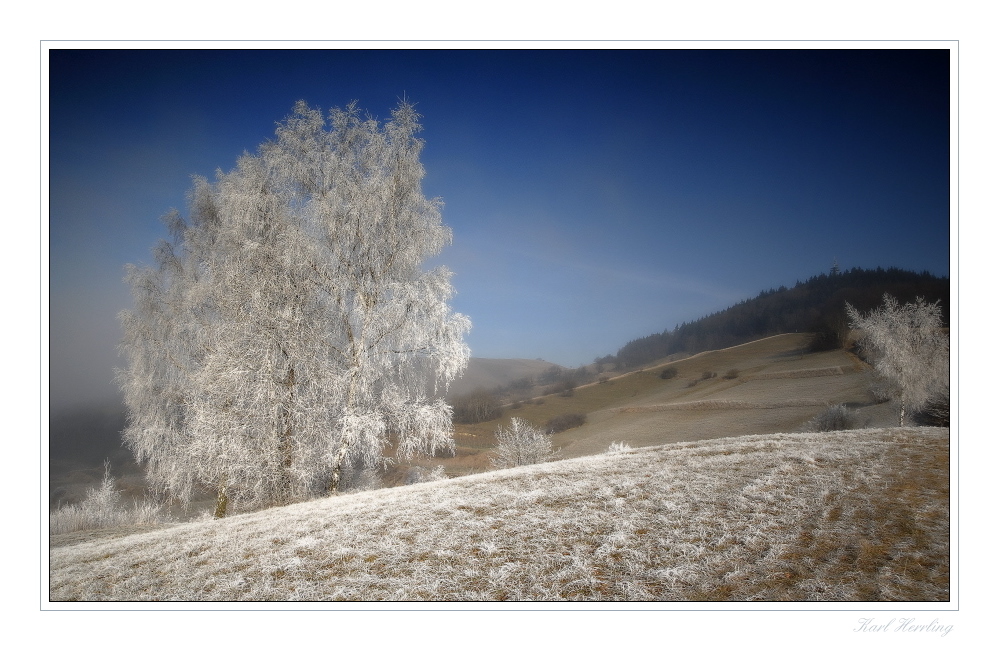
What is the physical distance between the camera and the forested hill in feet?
24.8

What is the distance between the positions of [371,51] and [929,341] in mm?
8719

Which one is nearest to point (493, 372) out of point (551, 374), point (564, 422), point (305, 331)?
point (551, 374)

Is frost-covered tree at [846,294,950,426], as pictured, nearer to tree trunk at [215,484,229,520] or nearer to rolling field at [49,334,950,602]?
rolling field at [49,334,950,602]

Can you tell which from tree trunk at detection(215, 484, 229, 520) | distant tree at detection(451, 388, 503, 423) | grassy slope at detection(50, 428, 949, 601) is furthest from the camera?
distant tree at detection(451, 388, 503, 423)

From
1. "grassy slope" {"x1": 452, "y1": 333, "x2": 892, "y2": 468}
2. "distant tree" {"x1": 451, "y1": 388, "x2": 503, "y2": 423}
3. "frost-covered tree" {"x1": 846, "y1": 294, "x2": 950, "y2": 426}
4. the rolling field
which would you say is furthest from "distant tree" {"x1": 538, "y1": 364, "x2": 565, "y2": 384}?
"frost-covered tree" {"x1": 846, "y1": 294, "x2": 950, "y2": 426}

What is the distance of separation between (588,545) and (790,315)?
8250mm

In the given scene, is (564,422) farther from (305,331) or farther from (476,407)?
(305,331)

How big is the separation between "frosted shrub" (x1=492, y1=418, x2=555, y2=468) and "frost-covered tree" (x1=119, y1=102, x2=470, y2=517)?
322cm

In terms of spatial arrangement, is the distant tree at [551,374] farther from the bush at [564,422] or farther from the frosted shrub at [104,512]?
the frosted shrub at [104,512]

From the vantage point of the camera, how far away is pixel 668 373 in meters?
10.5

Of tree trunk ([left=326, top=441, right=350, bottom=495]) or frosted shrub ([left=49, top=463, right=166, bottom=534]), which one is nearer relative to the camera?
frosted shrub ([left=49, top=463, right=166, bottom=534])

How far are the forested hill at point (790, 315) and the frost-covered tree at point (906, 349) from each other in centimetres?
25
